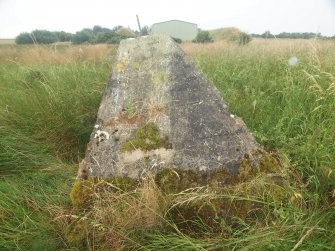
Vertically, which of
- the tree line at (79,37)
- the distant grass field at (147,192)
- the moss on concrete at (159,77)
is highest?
the tree line at (79,37)

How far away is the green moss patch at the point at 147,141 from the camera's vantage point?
197 cm

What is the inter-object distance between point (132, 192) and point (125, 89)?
0.91m

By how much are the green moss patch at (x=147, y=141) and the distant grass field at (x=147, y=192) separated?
34 cm

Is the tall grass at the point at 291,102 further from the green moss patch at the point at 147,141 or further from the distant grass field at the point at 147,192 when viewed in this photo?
the green moss patch at the point at 147,141

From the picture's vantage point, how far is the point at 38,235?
1.69 meters

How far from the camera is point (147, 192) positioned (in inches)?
64.9

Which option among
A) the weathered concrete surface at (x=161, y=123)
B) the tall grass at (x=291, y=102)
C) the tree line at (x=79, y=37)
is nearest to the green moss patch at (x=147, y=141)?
the weathered concrete surface at (x=161, y=123)

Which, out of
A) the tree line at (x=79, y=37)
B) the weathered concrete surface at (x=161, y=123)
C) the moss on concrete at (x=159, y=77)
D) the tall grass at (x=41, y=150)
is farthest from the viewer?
the tree line at (x=79, y=37)

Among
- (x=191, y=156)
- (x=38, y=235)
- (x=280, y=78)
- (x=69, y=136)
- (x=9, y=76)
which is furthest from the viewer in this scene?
(x=9, y=76)

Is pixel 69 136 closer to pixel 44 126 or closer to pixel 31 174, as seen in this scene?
pixel 44 126

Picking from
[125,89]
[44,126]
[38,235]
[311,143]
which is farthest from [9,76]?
[311,143]

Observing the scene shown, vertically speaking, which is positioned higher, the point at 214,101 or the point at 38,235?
the point at 214,101

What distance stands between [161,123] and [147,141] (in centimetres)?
18

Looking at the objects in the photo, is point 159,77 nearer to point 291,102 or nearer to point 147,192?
point 147,192
